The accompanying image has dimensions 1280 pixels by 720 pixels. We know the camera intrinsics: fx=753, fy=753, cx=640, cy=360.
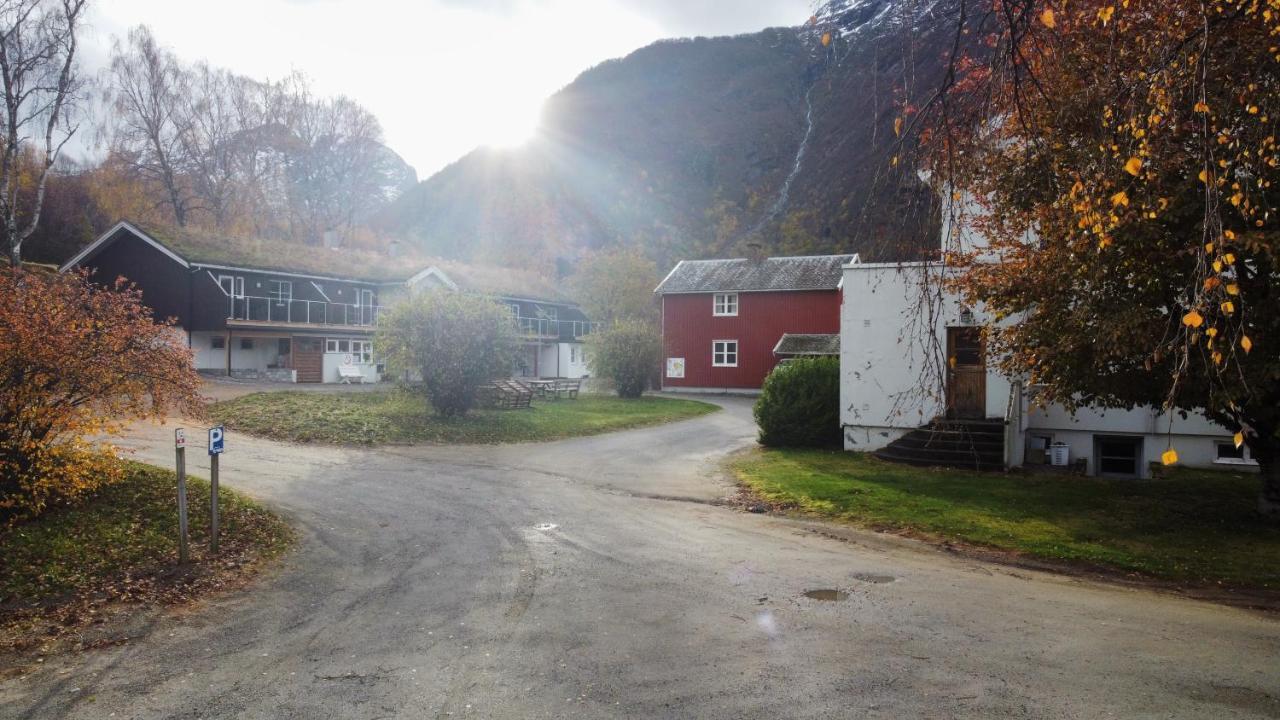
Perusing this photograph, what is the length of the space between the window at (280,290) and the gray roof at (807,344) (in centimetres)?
2382

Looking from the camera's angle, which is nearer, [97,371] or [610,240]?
[97,371]

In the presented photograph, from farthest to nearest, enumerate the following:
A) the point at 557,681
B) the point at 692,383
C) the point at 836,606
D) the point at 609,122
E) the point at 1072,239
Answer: the point at 609,122
the point at 692,383
the point at 1072,239
the point at 836,606
the point at 557,681

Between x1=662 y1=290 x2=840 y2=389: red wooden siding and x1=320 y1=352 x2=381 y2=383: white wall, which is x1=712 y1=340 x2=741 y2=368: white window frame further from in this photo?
x1=320 y1=352 x2=381 y2=383: white wall

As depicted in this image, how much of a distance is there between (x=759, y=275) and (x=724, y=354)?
4711 mm

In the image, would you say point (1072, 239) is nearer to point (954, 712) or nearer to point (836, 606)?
point (836, 606)

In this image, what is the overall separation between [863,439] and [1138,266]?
31.0 ft

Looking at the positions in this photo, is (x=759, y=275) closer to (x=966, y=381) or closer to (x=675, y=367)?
(x=675, y=367)

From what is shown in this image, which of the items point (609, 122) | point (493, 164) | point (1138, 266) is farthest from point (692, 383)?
point (609, 122)

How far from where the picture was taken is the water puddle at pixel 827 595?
7.43 m

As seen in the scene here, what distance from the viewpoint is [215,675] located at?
563 cm

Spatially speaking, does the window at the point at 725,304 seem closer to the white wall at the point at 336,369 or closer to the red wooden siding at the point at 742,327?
the red wooden siding at the point at 742,327

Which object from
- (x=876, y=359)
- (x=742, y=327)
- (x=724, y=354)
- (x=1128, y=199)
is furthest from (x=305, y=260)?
(x=1128, y=199)

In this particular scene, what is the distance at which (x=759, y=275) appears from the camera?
41.1 metres

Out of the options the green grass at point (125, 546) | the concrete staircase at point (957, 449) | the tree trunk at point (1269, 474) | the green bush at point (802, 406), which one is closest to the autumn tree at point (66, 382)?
the green grass at point (125, 546)
